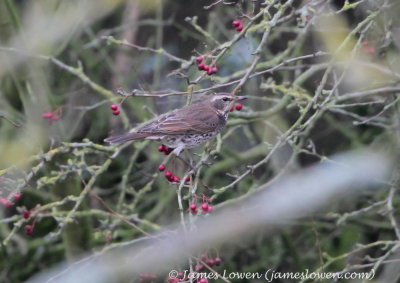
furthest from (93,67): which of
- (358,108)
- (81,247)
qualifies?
(358,108)

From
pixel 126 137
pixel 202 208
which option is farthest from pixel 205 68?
pixel 126 137

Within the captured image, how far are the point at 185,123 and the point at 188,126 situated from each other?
4 cm

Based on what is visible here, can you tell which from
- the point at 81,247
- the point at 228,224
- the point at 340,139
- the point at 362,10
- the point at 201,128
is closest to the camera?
the point at 228,224

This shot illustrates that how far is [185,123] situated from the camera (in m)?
4.83

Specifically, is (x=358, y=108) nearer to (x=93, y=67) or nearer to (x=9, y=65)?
(x=93, y=67)

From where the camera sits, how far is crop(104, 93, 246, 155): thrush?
4.68 meters

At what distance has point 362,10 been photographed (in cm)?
555

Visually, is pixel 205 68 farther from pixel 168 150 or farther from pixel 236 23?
pixel 168 150

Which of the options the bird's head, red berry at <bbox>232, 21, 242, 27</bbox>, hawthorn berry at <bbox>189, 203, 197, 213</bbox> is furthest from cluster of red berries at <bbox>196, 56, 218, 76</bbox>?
hawthorn berry at <bbox>189, 203, 197, 213</bbox>

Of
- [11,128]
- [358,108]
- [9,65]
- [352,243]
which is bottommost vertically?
[352,243]

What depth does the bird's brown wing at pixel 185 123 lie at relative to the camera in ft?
15.4

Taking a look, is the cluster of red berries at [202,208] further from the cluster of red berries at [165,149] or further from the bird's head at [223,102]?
the bird's head at [223,102]

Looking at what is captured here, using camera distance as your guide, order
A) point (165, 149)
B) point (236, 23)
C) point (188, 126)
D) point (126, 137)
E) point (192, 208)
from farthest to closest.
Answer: point (188, 126) < point (165, 149) < point (126, 137) < point (236, 23) < point (192, 208)

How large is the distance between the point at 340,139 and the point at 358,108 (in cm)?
40
